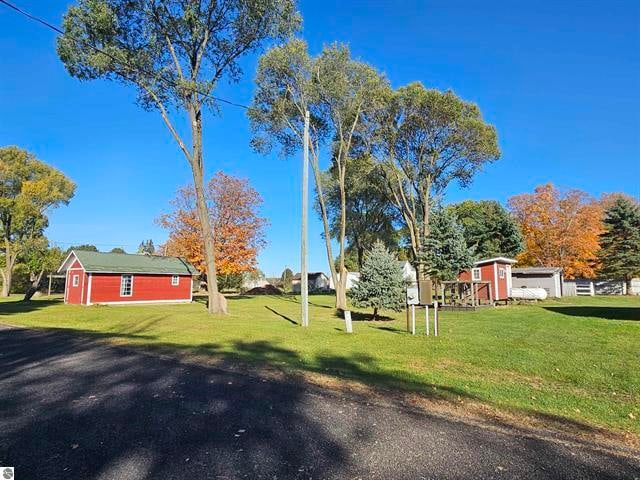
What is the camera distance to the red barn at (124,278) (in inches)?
1065

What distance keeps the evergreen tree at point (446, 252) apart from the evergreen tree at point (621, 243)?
21.4m

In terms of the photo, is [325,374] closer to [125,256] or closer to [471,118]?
[471,118]

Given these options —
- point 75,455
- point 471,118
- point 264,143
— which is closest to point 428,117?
point 471,118

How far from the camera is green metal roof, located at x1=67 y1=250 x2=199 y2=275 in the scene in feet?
90.6

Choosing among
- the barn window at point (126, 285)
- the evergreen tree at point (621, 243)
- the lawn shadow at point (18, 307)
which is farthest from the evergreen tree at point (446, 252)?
the lawn shadow at point (18, 307)

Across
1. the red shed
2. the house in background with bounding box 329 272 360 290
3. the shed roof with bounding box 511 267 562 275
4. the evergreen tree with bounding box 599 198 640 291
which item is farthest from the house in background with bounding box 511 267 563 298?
the house in background with bounding box 329 272 360 290

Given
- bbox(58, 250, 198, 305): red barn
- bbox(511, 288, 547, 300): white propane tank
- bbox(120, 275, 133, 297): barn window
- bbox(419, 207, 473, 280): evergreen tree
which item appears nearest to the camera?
bbox(419, 207, 473, 280): evergreen tree

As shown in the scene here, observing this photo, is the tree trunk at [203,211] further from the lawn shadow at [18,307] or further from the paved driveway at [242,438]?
the paved driveway at [242,438]

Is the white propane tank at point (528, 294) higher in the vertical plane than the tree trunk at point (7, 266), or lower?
lower

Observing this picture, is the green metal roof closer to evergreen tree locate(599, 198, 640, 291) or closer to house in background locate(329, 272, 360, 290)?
house in background locate(329, 272, 360, 290)

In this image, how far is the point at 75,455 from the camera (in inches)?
133

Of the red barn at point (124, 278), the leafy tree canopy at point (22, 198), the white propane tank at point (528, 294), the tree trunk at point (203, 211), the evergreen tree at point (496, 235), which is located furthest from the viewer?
the evergreen tree at point (496, 235)


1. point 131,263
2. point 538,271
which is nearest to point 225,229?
point 131,263

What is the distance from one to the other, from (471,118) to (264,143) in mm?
13885
